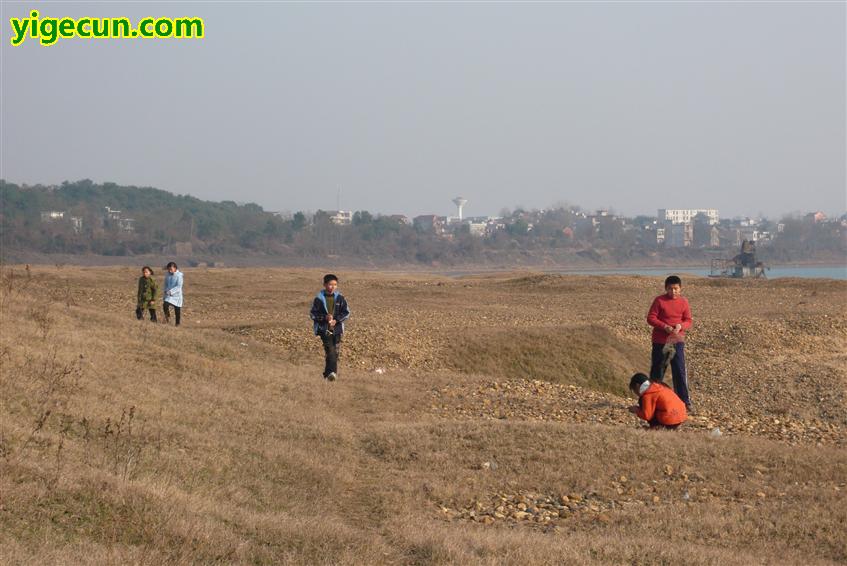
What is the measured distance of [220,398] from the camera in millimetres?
12375

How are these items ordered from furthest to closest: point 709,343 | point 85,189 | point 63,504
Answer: point 85,189 → point 709,343 → point 63,504

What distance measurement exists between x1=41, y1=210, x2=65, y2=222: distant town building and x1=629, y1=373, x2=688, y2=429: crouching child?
106 metres

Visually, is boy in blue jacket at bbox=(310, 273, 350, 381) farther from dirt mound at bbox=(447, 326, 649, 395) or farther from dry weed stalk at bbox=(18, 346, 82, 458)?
dirt mound at bbox=(447, 326, 649, 395)

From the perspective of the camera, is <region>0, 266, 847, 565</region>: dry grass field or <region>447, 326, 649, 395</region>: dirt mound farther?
<region>447, 326, 649, 395</region>: dirt mound

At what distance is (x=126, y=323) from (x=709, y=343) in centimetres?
1366

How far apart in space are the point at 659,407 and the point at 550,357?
32.5ft

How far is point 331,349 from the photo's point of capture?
15.1 m

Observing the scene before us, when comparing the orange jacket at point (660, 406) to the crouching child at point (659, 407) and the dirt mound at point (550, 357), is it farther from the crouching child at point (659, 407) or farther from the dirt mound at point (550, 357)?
the dirt mound at point (550, 357)

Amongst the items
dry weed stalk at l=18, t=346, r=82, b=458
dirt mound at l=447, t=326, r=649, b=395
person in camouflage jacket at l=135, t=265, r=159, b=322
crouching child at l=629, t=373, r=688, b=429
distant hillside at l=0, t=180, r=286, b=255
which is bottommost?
dirt mound at l=447, t=326, r=649, b=395

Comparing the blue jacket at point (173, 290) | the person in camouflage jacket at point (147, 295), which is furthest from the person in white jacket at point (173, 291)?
the person in camouflage jacket at point (147, 295)

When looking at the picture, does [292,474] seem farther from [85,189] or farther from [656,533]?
[85,189]

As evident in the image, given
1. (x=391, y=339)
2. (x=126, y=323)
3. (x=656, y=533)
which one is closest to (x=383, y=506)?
(x=656, y=533)

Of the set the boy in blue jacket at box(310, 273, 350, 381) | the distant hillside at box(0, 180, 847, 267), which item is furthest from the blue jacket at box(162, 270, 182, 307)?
the distant hillside at box(0, 180, 847, 267)

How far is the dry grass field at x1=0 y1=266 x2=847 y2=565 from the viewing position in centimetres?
655
